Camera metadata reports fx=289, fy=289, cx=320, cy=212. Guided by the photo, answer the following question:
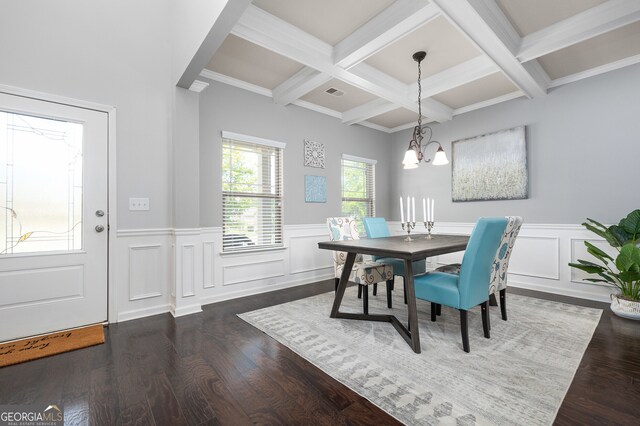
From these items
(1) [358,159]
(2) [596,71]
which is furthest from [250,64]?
(2) [596,71]

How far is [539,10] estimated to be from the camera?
2.51 m

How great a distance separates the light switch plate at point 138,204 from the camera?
114 inches

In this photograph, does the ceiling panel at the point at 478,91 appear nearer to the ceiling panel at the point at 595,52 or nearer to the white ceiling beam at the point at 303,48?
the ceiling panel at the point at 595,52

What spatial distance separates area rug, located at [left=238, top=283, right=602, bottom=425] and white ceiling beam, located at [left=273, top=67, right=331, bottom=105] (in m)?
2.60

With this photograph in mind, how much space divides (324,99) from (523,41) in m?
2.42

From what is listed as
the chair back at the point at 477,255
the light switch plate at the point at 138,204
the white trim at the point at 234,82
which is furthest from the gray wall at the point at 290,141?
the chair back at the point at 477,255

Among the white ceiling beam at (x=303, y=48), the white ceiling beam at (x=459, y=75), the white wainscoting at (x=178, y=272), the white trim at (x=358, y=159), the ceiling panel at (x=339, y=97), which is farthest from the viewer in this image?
the white trim at (x=358, y=159)

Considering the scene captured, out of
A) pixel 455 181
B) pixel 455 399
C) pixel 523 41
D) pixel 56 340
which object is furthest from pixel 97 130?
pixel 455 181

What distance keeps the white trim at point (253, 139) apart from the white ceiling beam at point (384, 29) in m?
1.40

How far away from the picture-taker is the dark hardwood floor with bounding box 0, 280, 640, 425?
148cm

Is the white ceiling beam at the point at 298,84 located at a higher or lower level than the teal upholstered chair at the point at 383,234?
higher

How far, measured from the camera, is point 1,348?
87.7 inches

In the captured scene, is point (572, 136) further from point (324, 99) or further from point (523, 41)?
point (324, 99)

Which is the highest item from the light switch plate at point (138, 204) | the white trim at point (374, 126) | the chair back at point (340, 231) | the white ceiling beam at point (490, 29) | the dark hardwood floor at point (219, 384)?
the white trim at point (374, 126)
